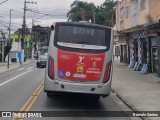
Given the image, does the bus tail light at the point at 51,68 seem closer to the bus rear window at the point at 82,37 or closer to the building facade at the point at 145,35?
the bus rear window at the point at 82,37

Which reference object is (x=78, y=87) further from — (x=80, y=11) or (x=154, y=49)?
(x=80, y=11)

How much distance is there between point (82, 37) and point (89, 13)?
261 feet

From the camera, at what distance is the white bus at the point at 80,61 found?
1350cm

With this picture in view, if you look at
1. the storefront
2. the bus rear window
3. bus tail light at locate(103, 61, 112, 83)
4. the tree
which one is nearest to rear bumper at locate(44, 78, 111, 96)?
bus tail light at locate(103, 61, 112, 83)

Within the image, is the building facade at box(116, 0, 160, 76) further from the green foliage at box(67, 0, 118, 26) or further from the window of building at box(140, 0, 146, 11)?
the green foliage at box(67, 0, 118, 26)

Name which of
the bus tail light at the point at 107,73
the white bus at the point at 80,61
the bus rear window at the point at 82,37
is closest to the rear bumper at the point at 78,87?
the white bus at the point at 80,61

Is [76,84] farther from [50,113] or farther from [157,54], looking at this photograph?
[157,54]

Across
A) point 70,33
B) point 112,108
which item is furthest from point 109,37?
point 112,108

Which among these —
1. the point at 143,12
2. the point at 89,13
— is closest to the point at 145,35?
the point at 143,12

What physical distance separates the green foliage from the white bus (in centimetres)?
6902

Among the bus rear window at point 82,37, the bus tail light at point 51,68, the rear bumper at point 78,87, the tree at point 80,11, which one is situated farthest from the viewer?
the tree at point 80,11

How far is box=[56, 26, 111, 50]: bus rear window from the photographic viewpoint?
45.2 ft

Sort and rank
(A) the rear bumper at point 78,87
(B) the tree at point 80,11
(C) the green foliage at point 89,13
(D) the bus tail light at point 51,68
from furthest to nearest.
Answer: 1. (C) the green foliage at point 89,13
2. (B) the tree at point 80,11
3. (D) the bus tail light at point 51,68
4. (A) the rear bumper at point 78,87

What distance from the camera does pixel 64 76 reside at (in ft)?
44.5
